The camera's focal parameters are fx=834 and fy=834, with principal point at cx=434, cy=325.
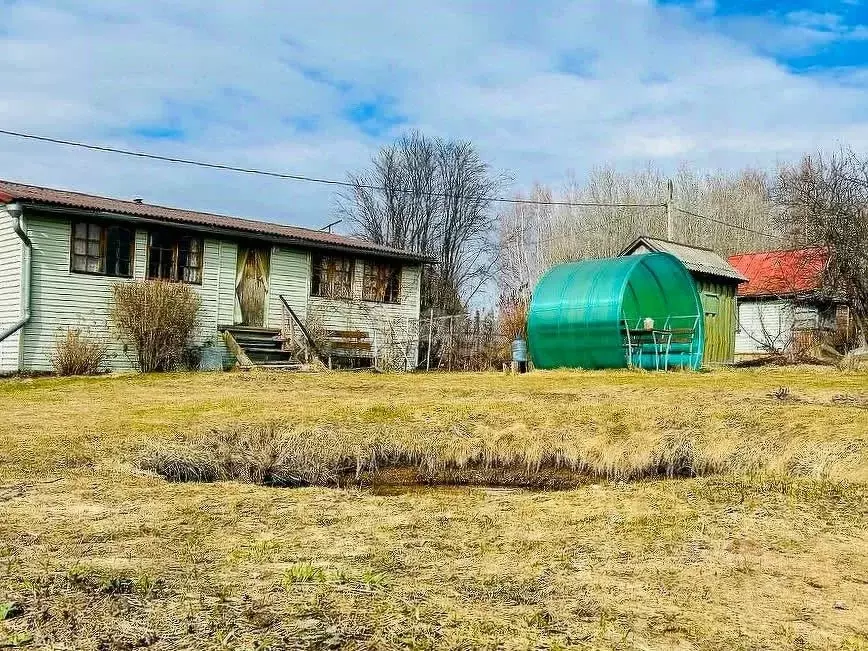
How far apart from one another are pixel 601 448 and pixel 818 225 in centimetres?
1568

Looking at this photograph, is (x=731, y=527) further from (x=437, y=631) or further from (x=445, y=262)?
(x=445, y=262)

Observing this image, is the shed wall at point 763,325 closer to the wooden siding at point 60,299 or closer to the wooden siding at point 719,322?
the wooden siding at point 719,322

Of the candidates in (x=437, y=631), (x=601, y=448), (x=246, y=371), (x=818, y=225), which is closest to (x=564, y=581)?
(x=437, y=631)

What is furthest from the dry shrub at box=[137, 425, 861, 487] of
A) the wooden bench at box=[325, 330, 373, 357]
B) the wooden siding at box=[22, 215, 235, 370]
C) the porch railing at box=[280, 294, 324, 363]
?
the wooden bench at box=[325, 330, 373, 357]

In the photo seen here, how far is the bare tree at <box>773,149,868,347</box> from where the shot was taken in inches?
802

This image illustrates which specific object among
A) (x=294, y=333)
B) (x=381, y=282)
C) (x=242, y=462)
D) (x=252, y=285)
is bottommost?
(x=242, y=462)

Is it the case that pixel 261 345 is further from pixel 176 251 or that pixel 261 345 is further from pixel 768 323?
pixel 768 323

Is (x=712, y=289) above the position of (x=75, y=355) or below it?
above

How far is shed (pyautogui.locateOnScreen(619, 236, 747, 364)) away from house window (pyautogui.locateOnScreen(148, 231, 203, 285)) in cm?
1150

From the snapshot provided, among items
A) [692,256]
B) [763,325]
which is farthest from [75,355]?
[763,325]

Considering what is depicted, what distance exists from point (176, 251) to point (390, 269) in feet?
19.3

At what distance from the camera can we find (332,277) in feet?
66.4

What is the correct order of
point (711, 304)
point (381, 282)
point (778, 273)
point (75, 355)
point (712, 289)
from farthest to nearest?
1. point (778, 273)
2. point (712, 289)
3. point (711, 304)
4. point (381, 282)
5. point (75, 355)

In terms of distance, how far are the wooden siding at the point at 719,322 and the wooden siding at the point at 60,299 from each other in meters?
14.1
